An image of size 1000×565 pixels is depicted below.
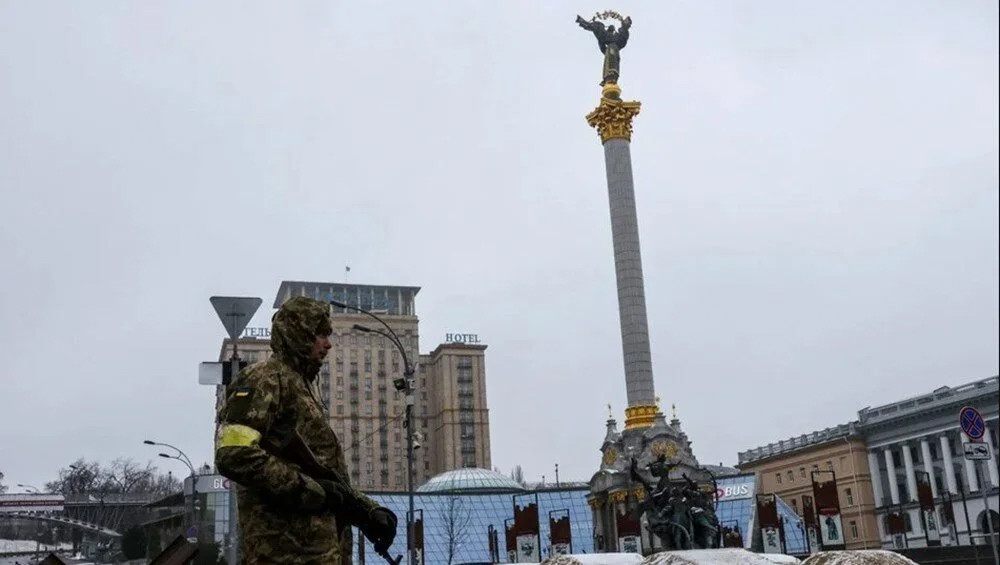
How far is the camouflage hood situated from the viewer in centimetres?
477

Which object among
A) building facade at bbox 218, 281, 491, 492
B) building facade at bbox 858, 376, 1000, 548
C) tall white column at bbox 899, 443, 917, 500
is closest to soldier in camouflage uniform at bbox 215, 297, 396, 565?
building facade at bbox 858, 376, 1000, 548

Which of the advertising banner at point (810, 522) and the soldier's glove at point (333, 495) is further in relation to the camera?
the advertising banner at point (810, 522)

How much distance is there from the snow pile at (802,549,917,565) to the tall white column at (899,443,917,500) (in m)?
66.9

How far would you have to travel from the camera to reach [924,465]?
238ft

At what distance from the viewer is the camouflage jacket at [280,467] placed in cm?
416

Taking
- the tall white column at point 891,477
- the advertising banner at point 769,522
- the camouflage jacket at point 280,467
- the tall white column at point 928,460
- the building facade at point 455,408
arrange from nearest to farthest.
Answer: the camouflage jacket at point 280,467, the advertising banner at point 769,522, the tall white column at point 928,460, the tall white column at point 891,477, the building facade at point 455,408

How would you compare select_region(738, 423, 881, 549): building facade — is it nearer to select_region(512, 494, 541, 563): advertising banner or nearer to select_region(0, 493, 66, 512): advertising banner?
select_region(512, 494, 541, 563): advertising banner

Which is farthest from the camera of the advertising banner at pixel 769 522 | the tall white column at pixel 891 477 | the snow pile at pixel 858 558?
the tall white column at pixel 891 477

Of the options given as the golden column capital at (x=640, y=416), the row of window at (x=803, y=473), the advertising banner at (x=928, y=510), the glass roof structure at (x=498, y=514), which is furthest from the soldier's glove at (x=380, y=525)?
the row of window at (x=803, y=473)

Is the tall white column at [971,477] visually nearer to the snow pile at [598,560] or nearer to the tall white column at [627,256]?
the tall white column at [627,256]

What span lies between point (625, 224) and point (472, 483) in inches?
1366

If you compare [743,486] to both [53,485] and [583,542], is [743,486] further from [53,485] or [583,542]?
[53,485]

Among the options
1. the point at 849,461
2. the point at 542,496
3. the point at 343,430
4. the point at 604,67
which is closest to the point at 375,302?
the point at 343,430

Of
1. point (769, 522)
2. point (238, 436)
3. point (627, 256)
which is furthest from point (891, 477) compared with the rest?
point (238, 436)
